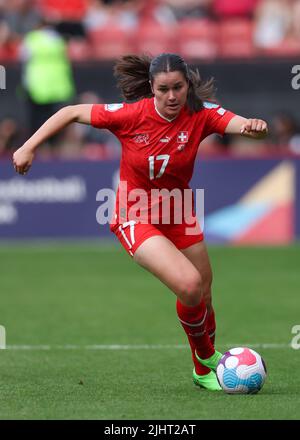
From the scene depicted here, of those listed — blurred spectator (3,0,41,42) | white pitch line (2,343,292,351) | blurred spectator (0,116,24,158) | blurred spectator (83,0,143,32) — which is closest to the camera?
white pitch line (2,343,292,351)

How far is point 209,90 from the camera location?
24.5 ft

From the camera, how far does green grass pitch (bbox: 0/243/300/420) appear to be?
6.64m

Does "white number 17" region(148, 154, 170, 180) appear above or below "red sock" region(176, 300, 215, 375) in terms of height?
above

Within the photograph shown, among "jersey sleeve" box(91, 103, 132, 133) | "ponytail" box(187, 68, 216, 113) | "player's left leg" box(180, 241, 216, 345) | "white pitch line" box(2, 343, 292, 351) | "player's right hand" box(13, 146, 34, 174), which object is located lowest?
"white pitch line" box(2, 343, 292, 351)

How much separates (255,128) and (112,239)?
10362 millimetres

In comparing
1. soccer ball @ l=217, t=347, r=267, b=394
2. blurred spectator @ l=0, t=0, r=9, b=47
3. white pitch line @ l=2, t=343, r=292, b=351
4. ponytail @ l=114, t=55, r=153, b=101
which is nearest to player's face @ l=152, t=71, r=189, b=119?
ponytail @ l=114, t=55, r=153, b=101

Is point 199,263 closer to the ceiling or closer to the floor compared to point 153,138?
closer to the floor

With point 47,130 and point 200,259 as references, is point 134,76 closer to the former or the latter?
point 47,130

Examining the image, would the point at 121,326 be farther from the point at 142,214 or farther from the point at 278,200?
the point at 278,200

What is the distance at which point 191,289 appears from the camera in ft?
22.9

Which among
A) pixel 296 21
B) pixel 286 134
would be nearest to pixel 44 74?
pixel 286 134

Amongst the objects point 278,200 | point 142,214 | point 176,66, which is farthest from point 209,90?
point 278,200

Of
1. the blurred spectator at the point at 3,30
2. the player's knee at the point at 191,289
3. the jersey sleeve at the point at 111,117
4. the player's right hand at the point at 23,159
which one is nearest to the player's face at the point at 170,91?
the jersey sleeve at the point at 111,117

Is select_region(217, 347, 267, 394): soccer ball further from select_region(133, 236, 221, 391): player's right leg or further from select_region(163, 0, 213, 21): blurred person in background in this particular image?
select_region(163, 0, 213, 21): blurred person in background
